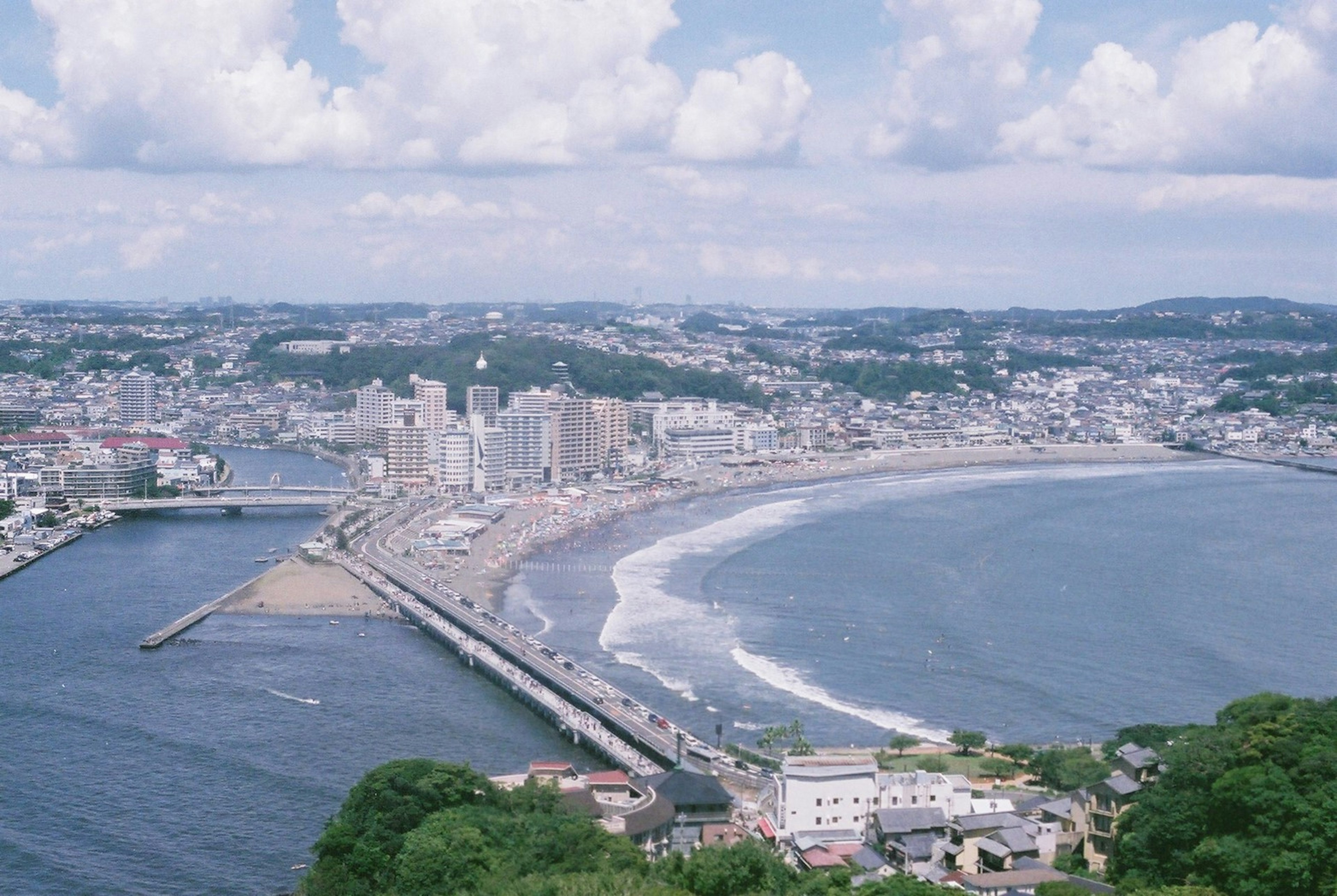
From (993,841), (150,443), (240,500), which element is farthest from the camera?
(150,443)

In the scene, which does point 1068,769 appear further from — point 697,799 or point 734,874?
point 734,874

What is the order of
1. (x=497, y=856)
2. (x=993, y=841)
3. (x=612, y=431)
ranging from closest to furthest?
(x=497, y=856) < (x=993, y=841) < (x=612, y=431)

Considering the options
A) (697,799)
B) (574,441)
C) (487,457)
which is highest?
(574,441)

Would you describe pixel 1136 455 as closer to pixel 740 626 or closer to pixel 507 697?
pixel 740 626

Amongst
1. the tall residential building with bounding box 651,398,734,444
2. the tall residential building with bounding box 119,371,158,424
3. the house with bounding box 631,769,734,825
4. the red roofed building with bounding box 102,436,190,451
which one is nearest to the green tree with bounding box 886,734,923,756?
A: the house with bounding box 631,769,734,825

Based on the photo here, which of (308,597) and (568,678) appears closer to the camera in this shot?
(568,678)

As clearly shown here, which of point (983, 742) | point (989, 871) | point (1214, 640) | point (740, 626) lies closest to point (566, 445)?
point (740, 626)

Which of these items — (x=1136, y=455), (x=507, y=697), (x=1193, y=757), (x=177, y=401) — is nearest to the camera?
(x=1193, y=757)

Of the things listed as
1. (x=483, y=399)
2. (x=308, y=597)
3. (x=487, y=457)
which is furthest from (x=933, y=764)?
(x=483, y=399)
